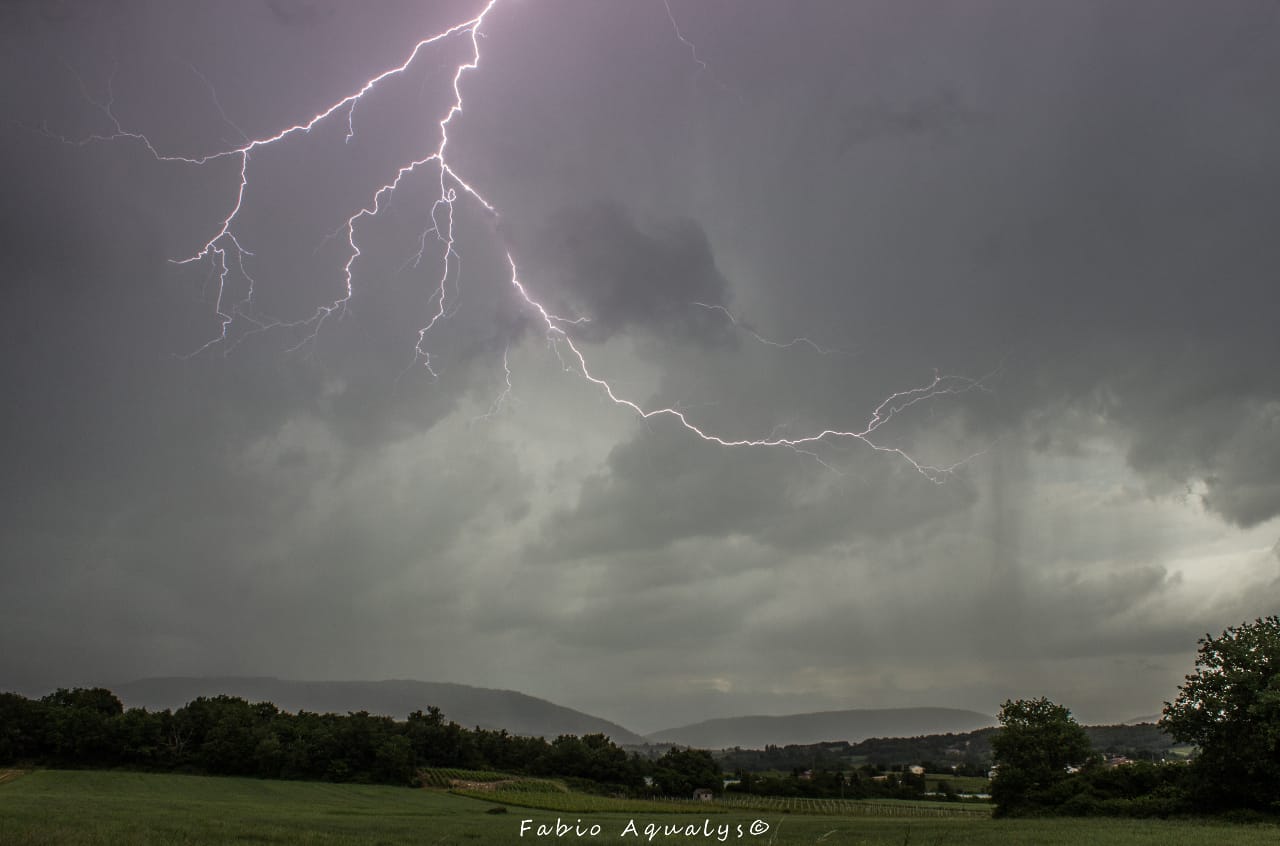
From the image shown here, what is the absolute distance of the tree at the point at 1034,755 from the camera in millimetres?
39344

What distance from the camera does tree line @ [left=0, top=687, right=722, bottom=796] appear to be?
64625 millimetres

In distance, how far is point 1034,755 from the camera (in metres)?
40.0

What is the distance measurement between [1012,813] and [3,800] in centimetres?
5002

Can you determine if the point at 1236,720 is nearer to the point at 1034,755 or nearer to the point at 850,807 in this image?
the point at 1034,755

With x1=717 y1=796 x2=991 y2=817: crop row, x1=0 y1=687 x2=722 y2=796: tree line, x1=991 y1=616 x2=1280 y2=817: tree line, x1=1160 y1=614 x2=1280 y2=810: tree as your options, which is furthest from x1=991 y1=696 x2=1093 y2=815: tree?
x1=0 y1=687 x2=722 y2=796: tree line

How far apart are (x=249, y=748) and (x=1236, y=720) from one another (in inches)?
2915

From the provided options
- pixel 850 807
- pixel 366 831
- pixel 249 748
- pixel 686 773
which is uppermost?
pixel 366 831

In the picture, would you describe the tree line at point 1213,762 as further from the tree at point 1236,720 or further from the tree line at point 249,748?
the tree line at point 249,748

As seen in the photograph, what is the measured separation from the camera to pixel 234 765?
220ft

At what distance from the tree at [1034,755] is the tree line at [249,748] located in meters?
43.0

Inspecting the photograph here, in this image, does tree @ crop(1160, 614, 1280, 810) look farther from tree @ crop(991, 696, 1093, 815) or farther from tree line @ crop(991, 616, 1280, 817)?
tree @ crop(991, 696, 1093, 815)

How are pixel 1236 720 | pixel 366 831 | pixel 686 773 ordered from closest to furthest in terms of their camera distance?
1. pixel 366 831
2. pixel 1236 720
3. pixel 686 773

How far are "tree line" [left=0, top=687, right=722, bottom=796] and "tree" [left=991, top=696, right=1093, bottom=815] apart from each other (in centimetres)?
4298

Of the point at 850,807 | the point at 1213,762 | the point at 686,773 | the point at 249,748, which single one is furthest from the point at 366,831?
the point at 686,773
